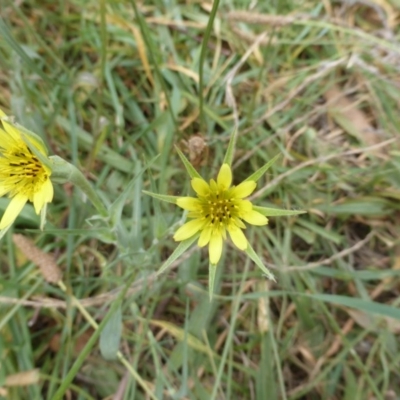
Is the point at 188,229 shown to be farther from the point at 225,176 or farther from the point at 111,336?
the point at 111,336

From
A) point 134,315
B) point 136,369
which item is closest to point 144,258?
point 134,315

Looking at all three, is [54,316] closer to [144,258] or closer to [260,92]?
[144,258]

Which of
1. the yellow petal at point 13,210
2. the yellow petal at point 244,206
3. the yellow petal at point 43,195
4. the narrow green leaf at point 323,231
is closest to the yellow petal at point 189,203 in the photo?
the yellow petal at point 244,206

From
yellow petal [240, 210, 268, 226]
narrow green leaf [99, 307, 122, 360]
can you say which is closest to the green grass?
narrow green leaf [99, 307, 122, 360]

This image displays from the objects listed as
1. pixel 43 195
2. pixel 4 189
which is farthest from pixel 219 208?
pixel 4 189

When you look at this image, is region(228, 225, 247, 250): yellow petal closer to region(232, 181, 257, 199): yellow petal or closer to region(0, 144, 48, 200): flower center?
region(232, 181, 257, 199): yellow petal

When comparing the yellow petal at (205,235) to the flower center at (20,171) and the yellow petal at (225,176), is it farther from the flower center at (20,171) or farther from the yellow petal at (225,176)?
the flower center at (20,171)
